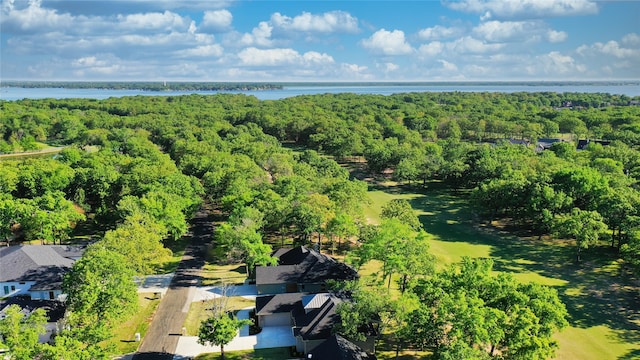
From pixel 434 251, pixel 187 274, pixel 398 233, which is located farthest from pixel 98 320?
pixel 434 251

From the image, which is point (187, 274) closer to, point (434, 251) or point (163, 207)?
point (163, 207)

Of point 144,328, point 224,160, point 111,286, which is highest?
point 224,160

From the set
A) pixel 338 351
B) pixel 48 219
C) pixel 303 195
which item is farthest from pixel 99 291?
pixel 303 195

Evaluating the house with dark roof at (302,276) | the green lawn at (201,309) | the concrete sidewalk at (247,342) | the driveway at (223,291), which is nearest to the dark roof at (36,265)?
the driveway at (223,291)

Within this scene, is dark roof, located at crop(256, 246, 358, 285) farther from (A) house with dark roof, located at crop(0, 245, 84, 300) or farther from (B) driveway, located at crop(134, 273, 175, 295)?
(A) house with dark roof, located at crop(0, 245, 84, 300)

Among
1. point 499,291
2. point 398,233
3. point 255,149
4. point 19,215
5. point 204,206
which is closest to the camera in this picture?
point 499,291

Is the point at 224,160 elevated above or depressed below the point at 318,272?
above

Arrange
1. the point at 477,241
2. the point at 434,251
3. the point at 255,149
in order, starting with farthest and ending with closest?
1. the point at 255,149
2. the point at 477,241
3. the point at 434,251

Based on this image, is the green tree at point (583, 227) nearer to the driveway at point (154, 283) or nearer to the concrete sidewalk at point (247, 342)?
the concrete sidewalk at point (247, 342)
